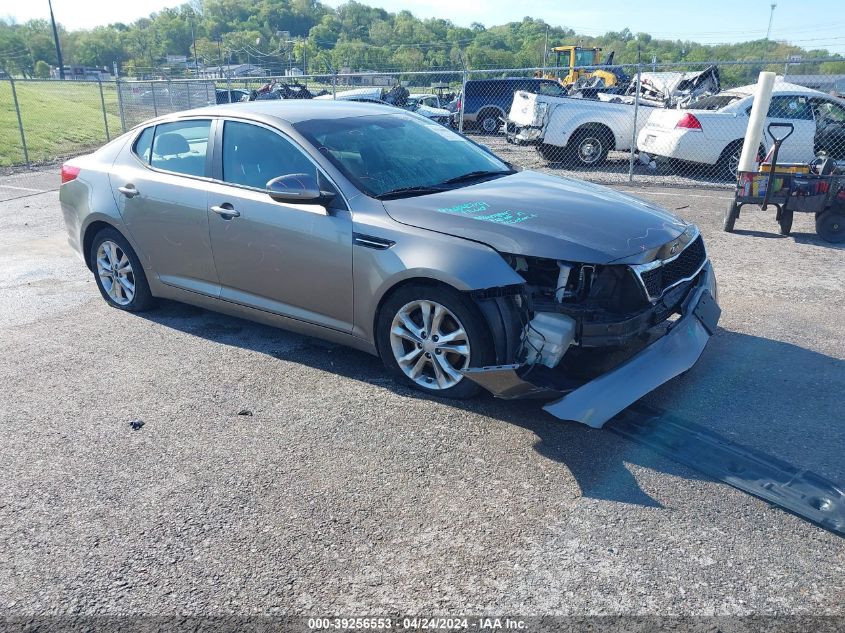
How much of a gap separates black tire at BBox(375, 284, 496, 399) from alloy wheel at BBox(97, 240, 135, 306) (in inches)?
102

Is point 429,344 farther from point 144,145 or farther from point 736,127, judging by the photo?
point 736,127

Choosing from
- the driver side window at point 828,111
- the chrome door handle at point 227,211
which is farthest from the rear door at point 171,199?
the driver side window at point 828,111

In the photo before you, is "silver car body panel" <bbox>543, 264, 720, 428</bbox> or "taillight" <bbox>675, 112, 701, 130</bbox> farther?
"taillight" <bbox>675, 112, 701, 130</bbox>

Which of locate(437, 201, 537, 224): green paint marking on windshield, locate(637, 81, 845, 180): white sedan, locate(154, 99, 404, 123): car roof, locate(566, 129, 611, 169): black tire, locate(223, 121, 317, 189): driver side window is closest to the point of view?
locate(437, 201, 537, 224): green paint marking on windshield

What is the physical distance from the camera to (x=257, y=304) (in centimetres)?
486

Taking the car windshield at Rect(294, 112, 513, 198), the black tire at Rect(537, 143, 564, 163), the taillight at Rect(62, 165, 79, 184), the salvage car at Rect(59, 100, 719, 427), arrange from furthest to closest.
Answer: the black tire at Rect(537, 143, 564, 163), the taillight at Rect(62, 165, 79, 184), the car windshield at Rect(294, 112, 513, 198), the salvage car at Rect(59, 100, 719, 427)

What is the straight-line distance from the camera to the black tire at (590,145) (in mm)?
13758

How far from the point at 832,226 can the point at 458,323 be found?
598 cm

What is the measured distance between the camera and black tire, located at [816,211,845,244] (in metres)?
7.82

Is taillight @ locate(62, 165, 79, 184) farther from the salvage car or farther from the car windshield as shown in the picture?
the car windshield

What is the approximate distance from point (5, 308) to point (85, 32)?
117884 mm

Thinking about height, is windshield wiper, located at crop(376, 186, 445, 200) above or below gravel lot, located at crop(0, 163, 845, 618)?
above

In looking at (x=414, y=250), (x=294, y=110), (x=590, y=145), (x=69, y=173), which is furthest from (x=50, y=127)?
(x=414, y=250)

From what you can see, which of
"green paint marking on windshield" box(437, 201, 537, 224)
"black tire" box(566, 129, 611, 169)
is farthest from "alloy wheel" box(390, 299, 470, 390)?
"black tire" box(566, 129, 611, 169)
